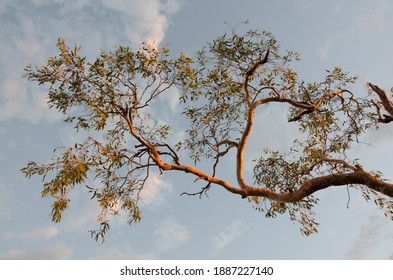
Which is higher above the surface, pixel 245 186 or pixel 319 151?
pixel 319 151

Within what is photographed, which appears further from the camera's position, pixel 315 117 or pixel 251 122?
pixel 315 117

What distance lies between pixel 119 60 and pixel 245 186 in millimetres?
4779

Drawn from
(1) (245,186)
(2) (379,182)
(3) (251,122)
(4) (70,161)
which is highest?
(3) (251,122)

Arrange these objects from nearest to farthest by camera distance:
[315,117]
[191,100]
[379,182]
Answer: [379,182], [191,100], [315,117]

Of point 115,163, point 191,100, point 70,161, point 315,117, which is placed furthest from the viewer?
point 315,117

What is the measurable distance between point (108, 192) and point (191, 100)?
12.8ft

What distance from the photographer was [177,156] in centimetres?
938

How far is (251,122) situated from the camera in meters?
9.57

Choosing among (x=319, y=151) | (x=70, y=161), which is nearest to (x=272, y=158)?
(x=319, y=151)

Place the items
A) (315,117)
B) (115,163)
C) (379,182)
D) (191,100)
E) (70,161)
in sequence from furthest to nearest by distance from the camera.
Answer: (315,117) → (191,100) → (115,163) → (70,161) → (379,182)

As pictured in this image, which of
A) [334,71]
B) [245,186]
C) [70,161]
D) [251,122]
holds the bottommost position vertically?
[245,186]

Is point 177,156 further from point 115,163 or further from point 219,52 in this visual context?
point 219,52

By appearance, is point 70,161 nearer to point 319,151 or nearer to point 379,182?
point 379,182

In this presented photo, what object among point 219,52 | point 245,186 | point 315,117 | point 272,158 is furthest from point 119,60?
point 315,117
